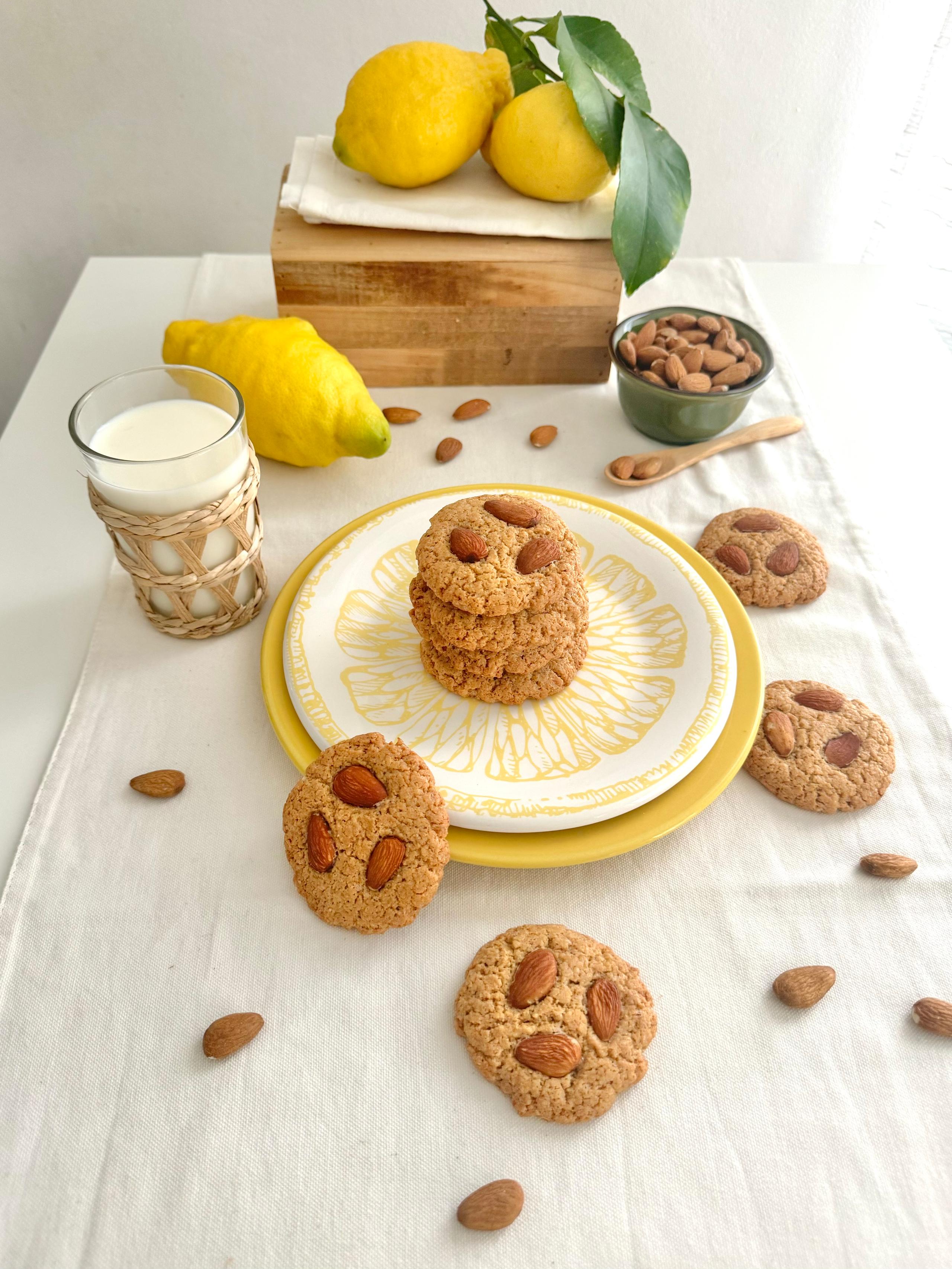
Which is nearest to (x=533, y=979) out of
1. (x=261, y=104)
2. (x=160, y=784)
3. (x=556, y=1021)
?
(x=556, y=1021)

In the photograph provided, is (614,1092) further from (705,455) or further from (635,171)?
(635,171)

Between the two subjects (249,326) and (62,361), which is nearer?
(249,326)

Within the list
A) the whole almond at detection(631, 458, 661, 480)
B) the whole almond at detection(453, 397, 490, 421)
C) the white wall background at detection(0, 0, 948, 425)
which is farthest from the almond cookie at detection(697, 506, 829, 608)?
the white wall background at detection(0, 0, 948, 425)

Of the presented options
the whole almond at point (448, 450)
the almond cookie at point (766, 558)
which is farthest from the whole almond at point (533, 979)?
the whole almond at point (448, 450)

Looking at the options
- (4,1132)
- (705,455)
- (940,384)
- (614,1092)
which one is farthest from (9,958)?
(940,384)

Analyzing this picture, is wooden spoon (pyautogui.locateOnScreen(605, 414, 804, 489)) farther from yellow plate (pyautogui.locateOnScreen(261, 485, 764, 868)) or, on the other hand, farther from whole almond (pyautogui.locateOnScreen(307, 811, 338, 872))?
whole almond (pyautogui.locateOnScreen(307, 811, 338, 872))

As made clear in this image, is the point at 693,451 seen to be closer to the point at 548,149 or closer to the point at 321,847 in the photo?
the point at 548,149

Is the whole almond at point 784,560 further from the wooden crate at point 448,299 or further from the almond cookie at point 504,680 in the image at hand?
the wooden crate at point 448,299
